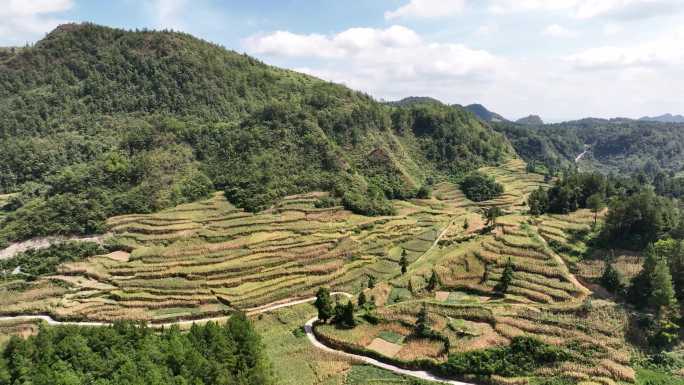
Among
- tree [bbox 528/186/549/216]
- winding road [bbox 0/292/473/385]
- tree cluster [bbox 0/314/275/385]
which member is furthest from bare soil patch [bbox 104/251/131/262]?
tree [bbox 528/186/549/216]

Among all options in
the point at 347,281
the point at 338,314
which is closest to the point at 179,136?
the point at 347,281

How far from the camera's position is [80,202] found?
60875 mm

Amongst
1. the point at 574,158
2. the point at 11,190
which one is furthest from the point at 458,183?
the point at 574,158

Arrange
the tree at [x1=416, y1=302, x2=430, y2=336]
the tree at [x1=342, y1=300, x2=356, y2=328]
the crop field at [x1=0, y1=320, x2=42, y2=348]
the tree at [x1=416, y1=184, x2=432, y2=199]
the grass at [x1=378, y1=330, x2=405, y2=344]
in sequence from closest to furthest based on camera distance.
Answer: the tree at [x1=416, y1=302, x2=430, y2=336], the grass at [x1=378, y1=330, x2=405, y2=344], the tree at [x1=342, y1=300, x2=356, y2=328], the crop field at [x1=0, y1=320, x2=42, y2=348], the tree at [x1=416, y1=184, x2=432, y2=199]

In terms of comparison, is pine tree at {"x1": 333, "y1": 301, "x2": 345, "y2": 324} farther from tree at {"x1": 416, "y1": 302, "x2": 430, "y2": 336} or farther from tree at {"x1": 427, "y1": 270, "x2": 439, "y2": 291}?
tree at {"x1": 427, "y1": 270, "x2": 439, "y2": 291}

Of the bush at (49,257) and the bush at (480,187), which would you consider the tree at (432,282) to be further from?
the bush at (480,187)

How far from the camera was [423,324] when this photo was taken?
35.4m

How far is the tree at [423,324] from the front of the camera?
35044 millimetres

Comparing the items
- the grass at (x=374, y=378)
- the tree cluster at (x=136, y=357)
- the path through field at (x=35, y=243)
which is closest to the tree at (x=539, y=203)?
the grass at (x=374, y=378)

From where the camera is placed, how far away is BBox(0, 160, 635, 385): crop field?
33531 mm

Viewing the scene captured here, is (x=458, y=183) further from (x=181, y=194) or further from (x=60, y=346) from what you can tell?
(x=60, y=346)

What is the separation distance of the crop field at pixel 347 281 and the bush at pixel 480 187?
22.9 m

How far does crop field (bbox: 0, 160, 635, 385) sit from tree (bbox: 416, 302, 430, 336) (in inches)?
28.1

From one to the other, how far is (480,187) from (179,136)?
68.2 meters
